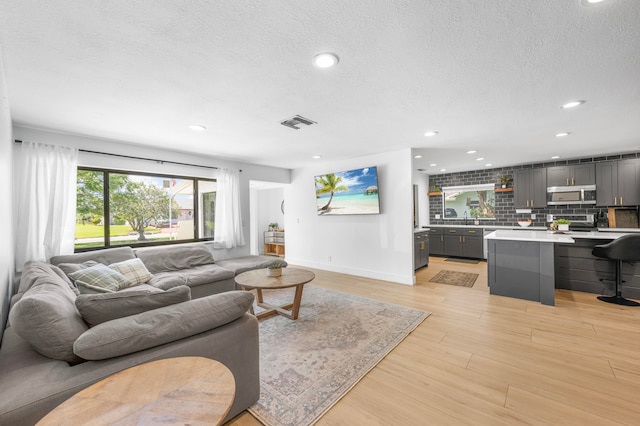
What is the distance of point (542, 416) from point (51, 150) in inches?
214

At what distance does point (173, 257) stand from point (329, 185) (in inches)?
126

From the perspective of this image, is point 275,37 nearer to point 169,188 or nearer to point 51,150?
point 51,150

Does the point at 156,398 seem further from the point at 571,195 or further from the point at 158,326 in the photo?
the point at 571,195

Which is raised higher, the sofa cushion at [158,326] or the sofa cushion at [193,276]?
the sofa cushion at [158,326]

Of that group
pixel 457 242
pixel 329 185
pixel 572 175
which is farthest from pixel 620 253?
pixel 329 185

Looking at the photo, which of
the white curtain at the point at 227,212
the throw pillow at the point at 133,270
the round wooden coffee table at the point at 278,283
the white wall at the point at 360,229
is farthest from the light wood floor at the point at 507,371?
the white curtain at the point at 227,212

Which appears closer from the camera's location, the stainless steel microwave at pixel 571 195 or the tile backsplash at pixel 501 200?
the stainless steel microwave at pixel 571 195

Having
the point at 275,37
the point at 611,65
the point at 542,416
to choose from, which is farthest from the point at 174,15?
the point at 542,416

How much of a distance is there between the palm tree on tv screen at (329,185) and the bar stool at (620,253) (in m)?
3.91

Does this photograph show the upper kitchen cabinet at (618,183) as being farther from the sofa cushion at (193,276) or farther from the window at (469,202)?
the sofa cushion at (193,276)

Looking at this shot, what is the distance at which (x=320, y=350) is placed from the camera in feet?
8.13

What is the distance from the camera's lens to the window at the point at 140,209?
3707 mm

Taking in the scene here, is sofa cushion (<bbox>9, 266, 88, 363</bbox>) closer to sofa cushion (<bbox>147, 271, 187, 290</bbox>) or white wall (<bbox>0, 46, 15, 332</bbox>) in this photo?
white wall (<bbox>0, 46, 15, 332</bbox>)

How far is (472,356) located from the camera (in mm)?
2354
